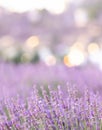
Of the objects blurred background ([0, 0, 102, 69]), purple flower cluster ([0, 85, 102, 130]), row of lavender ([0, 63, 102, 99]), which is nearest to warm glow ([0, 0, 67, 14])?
blurred background ([0, 0, 102, 69])

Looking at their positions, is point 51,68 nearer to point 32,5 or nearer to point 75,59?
point 75,59

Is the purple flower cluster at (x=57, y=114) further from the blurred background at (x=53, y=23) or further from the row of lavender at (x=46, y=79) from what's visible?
the blurred background at (x=53, y=23)

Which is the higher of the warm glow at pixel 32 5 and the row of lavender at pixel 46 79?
the row of lavender at pixel 46 79

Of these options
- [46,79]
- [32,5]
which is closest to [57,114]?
[46,79]

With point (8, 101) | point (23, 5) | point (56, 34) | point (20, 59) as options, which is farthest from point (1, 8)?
point (8, 101)

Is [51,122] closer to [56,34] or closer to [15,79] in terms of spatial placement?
[15,79]

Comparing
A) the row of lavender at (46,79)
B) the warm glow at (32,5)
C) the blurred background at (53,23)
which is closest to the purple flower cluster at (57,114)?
the row of lavender at (46,79)

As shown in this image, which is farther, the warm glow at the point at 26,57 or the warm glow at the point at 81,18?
the warm glow at the point at 81,18

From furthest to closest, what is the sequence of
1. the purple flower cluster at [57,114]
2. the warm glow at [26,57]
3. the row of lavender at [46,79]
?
the warm glow at [26,57] → the row of lavender at [46,79] → the purple flower cluster at [57,114]

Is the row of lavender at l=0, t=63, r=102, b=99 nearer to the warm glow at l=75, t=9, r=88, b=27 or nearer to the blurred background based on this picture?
the blurred background
